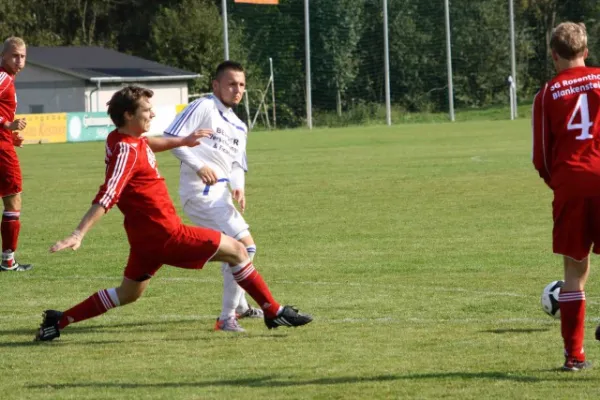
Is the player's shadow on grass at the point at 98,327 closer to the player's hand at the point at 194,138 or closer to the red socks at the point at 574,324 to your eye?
the player's hand at the point at 194,138

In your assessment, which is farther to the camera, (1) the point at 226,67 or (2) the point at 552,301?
(1) the point at 226,67

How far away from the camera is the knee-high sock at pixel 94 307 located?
7.82 metres

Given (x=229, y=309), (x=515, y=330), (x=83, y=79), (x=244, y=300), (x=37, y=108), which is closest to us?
(x=515, y=330)

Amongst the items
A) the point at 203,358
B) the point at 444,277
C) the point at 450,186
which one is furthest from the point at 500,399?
the point at 450,186

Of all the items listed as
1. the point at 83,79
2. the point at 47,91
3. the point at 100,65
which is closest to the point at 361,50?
the point at 100,65

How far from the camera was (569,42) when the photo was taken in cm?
651

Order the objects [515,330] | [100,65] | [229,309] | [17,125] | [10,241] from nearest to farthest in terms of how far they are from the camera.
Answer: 1. [515,330]
2. [229,309]
3. [17,125]
4. [10,241]
5. [100,65]

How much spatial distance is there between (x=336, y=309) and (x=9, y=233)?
14.1 ft

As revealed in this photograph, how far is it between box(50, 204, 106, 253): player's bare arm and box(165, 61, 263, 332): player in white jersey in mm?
1318

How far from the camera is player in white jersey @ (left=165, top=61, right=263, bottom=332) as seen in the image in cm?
838

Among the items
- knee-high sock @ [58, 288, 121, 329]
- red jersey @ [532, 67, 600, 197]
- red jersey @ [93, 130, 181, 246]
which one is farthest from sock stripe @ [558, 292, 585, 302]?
knee-high sock @ [58, 288, 121, 329]

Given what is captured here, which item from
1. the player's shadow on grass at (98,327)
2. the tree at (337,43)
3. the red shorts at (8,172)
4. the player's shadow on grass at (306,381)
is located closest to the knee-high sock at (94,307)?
the player's shadow on grass at (98,327)

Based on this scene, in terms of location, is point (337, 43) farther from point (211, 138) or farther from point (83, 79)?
point (211, 138)

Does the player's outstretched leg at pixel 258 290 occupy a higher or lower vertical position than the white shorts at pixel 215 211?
lower
